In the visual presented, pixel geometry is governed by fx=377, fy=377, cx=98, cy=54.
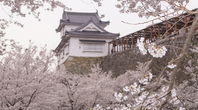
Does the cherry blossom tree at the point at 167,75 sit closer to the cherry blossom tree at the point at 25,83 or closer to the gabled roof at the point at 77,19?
the cherry blossom tree at the point at 25,83

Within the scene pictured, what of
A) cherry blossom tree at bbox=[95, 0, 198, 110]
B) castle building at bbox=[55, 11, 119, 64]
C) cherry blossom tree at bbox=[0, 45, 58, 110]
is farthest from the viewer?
castle building at bbox=[55, 11, 119, 64]

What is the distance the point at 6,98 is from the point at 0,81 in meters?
0.47

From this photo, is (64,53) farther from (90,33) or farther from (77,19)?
(77,19)

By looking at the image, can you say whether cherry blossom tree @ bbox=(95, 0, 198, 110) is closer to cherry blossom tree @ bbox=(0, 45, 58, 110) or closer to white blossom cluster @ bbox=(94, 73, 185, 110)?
white blossom cluster @ bbox=(94, 73, 185, 110)

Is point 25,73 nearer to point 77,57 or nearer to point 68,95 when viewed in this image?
point 68,95

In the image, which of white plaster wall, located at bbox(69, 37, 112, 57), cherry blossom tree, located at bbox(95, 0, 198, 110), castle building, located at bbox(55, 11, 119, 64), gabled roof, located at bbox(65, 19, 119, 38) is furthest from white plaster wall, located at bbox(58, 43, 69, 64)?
cherry blossom tree, located at bbox(95, 0, 198, 110)

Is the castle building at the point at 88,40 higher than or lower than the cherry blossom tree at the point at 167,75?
lower

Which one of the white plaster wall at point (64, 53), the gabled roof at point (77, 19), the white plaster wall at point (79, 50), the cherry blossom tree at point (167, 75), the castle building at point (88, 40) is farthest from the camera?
the gabled roof at point (77, 19)

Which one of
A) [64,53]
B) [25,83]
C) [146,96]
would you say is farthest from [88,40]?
[146,96]

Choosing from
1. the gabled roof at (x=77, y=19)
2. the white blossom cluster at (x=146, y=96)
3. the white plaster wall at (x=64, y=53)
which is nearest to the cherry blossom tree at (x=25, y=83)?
the white blossom cluster at (x=146, y=96)

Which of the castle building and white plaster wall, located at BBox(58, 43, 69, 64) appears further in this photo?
white plaster wall, located at BBox(58, 43, 69, 64)

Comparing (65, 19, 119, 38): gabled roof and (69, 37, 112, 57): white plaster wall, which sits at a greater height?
(65, 19, 119, 38): gabled roof

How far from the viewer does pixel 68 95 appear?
10.6 meters

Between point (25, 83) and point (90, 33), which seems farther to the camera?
point (90, 33)
